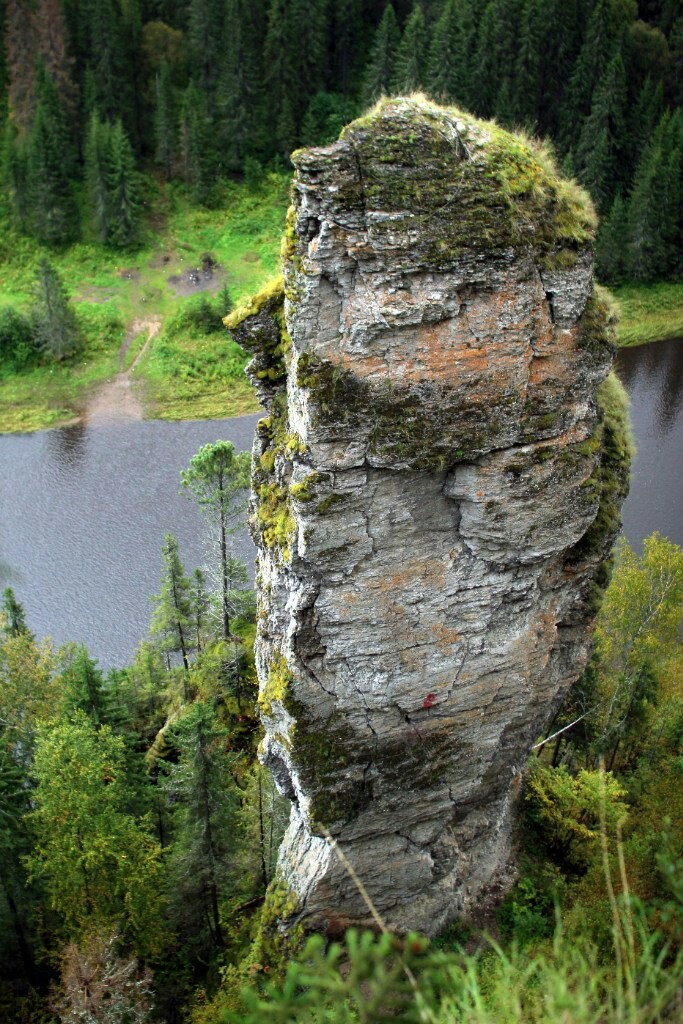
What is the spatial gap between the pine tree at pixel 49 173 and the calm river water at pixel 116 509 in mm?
18474

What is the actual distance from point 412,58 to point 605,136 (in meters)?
13.6

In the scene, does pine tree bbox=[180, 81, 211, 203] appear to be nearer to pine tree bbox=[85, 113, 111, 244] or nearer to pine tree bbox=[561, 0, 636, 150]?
pine tree bbox=[85, 113, 111, 244]

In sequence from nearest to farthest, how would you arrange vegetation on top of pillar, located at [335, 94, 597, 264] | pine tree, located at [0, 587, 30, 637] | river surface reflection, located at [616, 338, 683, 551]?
vegetation on top of pillar, located at [335, 94, 597, 264] → pine tree, located at [0, 587, 30, 637] → river surface reflection, located at [616, 338, 683, 551]

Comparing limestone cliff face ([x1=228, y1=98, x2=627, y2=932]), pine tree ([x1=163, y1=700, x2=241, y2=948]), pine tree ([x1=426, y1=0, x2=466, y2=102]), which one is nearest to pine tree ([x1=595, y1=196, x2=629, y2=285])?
pine tree ([x1=426, y1=0, x2=466, y2=102])

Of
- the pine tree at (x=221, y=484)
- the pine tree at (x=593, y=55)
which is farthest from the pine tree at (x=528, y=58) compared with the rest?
the pine tree at (x=221, y=484)

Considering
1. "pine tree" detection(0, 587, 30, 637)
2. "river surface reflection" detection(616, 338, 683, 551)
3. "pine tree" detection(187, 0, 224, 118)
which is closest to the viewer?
"pine tree" detection(0, 587, 30, 637)

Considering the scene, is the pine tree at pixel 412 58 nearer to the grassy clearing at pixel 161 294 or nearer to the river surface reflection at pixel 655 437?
the grassy clearing at pixel 161 294

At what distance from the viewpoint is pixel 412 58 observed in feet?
202

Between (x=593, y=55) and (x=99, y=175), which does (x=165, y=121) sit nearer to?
(x=99, y=175)

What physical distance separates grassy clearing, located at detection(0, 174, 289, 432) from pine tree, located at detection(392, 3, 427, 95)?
1028 centimetres

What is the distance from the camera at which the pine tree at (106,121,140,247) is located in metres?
60.7

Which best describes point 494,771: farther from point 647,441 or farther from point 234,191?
point 234,191

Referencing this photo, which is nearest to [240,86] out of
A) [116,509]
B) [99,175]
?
[99,175]

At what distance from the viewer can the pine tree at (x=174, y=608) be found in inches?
1181
